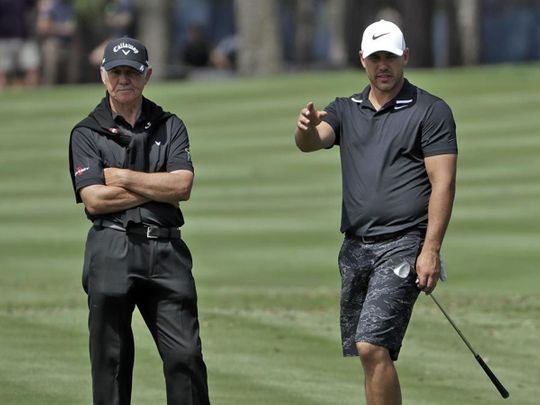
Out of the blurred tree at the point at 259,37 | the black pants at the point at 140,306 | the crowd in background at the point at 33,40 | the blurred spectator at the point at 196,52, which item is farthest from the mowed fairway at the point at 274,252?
the blurred spectator at the point at 196,52

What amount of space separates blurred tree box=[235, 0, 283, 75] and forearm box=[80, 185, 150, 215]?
2537 cm

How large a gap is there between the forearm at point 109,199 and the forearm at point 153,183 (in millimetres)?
29

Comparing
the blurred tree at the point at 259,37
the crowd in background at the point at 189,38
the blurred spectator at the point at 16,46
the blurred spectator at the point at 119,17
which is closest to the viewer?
the blurred tree at the point at 259,37

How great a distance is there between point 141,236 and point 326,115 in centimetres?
124

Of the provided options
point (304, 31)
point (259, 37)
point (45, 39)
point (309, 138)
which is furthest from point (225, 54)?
point (309, 138)

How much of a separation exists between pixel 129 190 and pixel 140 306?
67cm

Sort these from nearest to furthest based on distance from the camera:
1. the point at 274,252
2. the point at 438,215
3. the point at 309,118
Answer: the point at 438,215
the point at 309,118
the point at 274,252

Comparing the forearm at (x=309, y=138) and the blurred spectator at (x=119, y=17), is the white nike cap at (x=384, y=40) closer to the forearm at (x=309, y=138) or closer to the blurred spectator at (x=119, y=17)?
the forearm at (x=309, y=138)

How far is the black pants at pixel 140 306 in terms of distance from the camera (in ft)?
26.8

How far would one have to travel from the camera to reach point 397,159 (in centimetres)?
843

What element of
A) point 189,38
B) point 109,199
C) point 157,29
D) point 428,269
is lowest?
point 189,38

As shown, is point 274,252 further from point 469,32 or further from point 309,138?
point 469,32

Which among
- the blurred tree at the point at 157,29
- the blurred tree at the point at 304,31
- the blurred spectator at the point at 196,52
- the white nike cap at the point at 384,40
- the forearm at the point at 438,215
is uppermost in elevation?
the white nike cap at the point at 384,40

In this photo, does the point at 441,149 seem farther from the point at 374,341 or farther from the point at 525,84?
the point at 525,84
